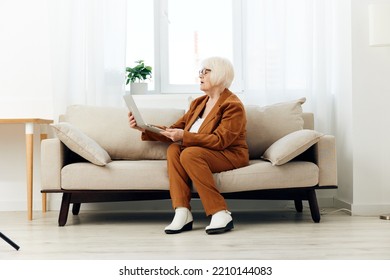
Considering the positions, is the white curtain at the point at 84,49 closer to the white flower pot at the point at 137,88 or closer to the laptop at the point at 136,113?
the white flower pot at the point at 137,88

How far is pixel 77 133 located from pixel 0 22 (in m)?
1.47

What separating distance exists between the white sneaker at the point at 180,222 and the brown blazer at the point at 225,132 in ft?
1.26

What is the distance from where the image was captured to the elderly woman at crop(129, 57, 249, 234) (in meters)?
3.19

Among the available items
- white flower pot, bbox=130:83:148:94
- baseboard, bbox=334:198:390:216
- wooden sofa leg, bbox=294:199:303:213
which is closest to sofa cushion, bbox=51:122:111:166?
white flower pot, bbox=130:83:148:94

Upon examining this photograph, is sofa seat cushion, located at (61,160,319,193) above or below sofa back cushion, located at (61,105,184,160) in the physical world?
below

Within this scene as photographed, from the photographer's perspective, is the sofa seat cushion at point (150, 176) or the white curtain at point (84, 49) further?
the white curtain at point (84, 49)

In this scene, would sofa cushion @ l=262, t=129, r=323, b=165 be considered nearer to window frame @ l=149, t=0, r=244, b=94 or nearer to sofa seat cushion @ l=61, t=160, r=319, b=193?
sofa seat cushion @ l=61, t=160, r=319, b=193

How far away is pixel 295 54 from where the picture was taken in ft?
14.0

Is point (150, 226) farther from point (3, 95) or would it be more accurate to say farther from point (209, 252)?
point (3, 95)

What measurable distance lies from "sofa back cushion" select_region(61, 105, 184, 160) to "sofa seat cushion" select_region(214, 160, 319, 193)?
64 cm

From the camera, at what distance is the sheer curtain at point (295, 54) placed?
421 cm

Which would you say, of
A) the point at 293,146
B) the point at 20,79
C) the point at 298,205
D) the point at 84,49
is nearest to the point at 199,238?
the point at 293,146

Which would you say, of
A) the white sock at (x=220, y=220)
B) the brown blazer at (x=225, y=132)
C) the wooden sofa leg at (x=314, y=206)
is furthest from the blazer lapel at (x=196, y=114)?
the wooden sofa leg at (x=314, y=206)
